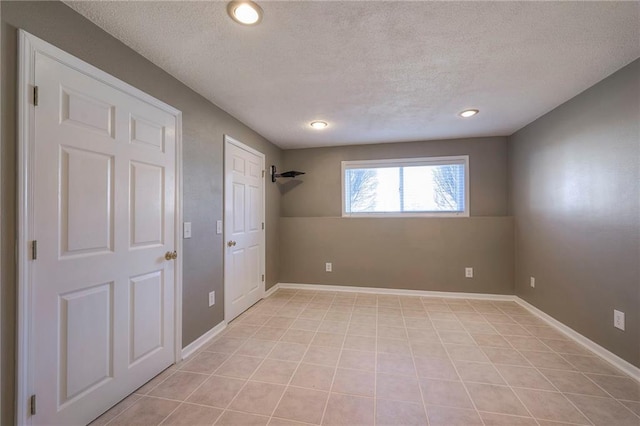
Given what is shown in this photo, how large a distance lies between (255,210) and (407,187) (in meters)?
2.31

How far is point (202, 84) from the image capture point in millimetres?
2186

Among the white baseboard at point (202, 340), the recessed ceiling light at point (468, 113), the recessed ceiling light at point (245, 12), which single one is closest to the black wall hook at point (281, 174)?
the white baseboard at point (202, 340)

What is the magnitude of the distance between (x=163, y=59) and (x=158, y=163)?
0.74m

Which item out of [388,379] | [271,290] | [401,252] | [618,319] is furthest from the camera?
[271,290]

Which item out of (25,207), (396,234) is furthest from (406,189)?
(25,207)

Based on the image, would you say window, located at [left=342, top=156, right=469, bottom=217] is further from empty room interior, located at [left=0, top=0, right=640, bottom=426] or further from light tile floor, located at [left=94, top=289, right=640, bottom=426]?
light tile floor, located at [left=94, top=289, right=640, bottom=426]

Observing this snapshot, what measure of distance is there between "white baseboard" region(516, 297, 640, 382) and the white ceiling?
222 cm

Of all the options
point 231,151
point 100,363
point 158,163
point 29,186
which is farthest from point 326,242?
point 29,186

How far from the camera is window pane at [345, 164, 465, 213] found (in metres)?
3.82

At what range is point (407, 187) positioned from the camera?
394 cm

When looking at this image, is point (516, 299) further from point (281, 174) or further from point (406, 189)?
point (281, 174)

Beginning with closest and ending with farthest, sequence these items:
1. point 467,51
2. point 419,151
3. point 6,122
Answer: point 6,122, point 467,51, point 419,151

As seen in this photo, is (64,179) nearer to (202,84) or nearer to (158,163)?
(158,163)

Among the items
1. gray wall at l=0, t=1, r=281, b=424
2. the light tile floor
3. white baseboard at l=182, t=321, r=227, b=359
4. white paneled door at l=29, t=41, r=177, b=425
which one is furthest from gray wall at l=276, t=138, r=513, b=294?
white paneled door at l=29, t=41, r=177, b=425
